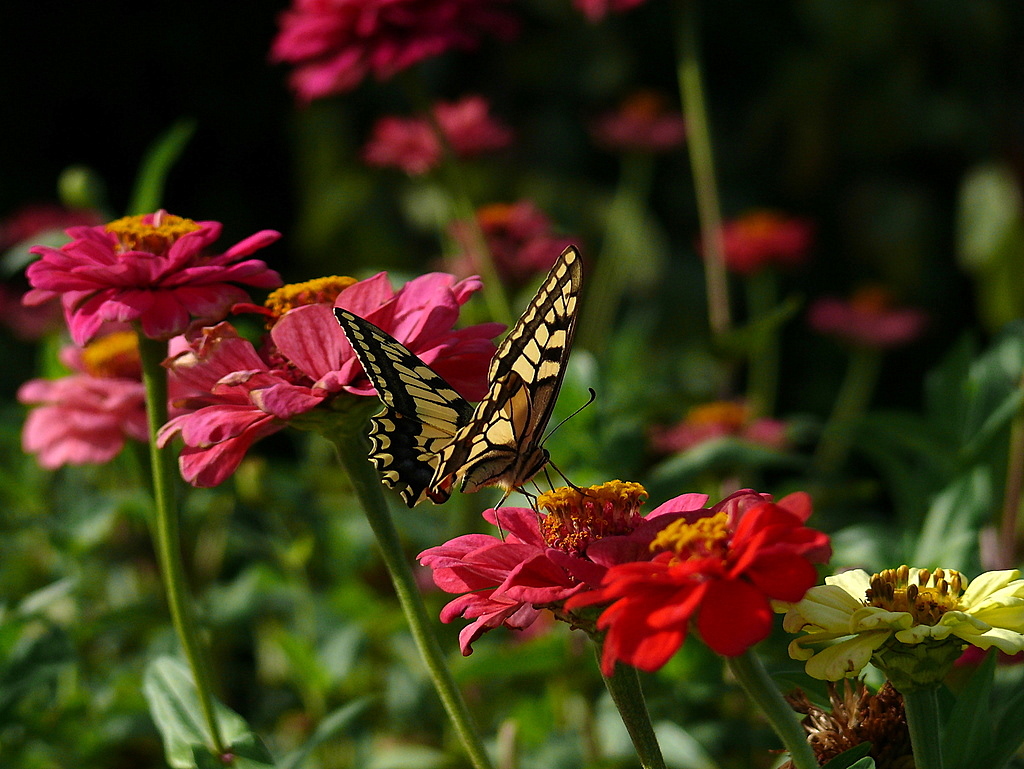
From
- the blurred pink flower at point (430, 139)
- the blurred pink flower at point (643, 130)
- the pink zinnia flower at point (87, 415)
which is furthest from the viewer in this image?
the blurred pink flower at point (643, 130)

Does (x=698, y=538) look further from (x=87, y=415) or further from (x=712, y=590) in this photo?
(x=87, y=415)

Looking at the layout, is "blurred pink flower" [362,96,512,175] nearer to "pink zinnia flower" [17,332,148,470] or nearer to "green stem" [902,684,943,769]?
"pink zinnia flower" [17,332,148,470]

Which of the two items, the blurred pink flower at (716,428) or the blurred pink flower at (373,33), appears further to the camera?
the blurred pink flower at (716,428)

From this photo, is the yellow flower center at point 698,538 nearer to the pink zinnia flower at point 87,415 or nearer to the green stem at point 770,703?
the green stem at point 770,703

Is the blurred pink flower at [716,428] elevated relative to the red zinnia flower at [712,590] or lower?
lower

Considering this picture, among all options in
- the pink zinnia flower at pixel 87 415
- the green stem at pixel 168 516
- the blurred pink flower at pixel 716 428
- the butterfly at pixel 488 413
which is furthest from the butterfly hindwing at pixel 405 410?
the blurred pink flower at pixel 716 428

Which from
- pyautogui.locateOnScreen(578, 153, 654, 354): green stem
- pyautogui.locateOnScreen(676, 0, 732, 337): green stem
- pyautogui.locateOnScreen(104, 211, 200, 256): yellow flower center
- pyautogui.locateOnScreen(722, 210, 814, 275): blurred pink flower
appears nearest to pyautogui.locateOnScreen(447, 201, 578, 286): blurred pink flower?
pyautogui.locateOnScreen(578, 153, 654, 354): green stem

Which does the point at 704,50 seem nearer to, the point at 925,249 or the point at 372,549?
the point at 925,249
